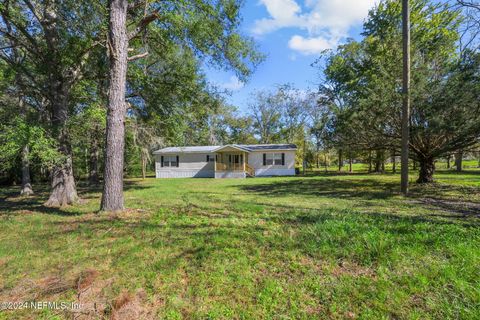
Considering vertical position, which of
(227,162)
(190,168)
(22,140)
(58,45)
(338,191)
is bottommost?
(338,191)

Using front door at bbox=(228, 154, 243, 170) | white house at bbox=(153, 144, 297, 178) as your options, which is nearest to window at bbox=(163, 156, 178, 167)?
white house at bbox=(153, 144, 297, 178)

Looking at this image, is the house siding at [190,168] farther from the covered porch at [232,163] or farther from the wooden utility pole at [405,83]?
the wooden utility pole at [405,83]

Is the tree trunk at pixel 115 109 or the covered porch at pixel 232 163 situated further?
the covered porch at pixel 232 163

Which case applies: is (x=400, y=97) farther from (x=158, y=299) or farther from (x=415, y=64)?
(x=158, y=299)

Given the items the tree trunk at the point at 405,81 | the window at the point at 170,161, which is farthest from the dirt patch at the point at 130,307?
the window at the point at 170,161

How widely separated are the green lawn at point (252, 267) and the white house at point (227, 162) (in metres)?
16.5

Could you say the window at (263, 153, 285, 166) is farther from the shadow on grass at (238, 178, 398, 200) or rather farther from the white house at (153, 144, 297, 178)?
the shadow on grass at (238, 178, 398, 200)

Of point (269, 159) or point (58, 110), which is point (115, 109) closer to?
point (58, 110)

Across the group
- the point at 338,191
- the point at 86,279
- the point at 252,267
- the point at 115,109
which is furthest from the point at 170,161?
the point at 252,267

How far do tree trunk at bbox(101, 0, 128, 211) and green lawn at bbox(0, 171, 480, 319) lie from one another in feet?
2.99

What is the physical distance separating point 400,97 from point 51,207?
13.6 metres

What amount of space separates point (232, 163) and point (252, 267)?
19.4 metres

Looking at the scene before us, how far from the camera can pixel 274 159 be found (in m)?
22.5

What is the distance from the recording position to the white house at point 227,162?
21703 millimetres
